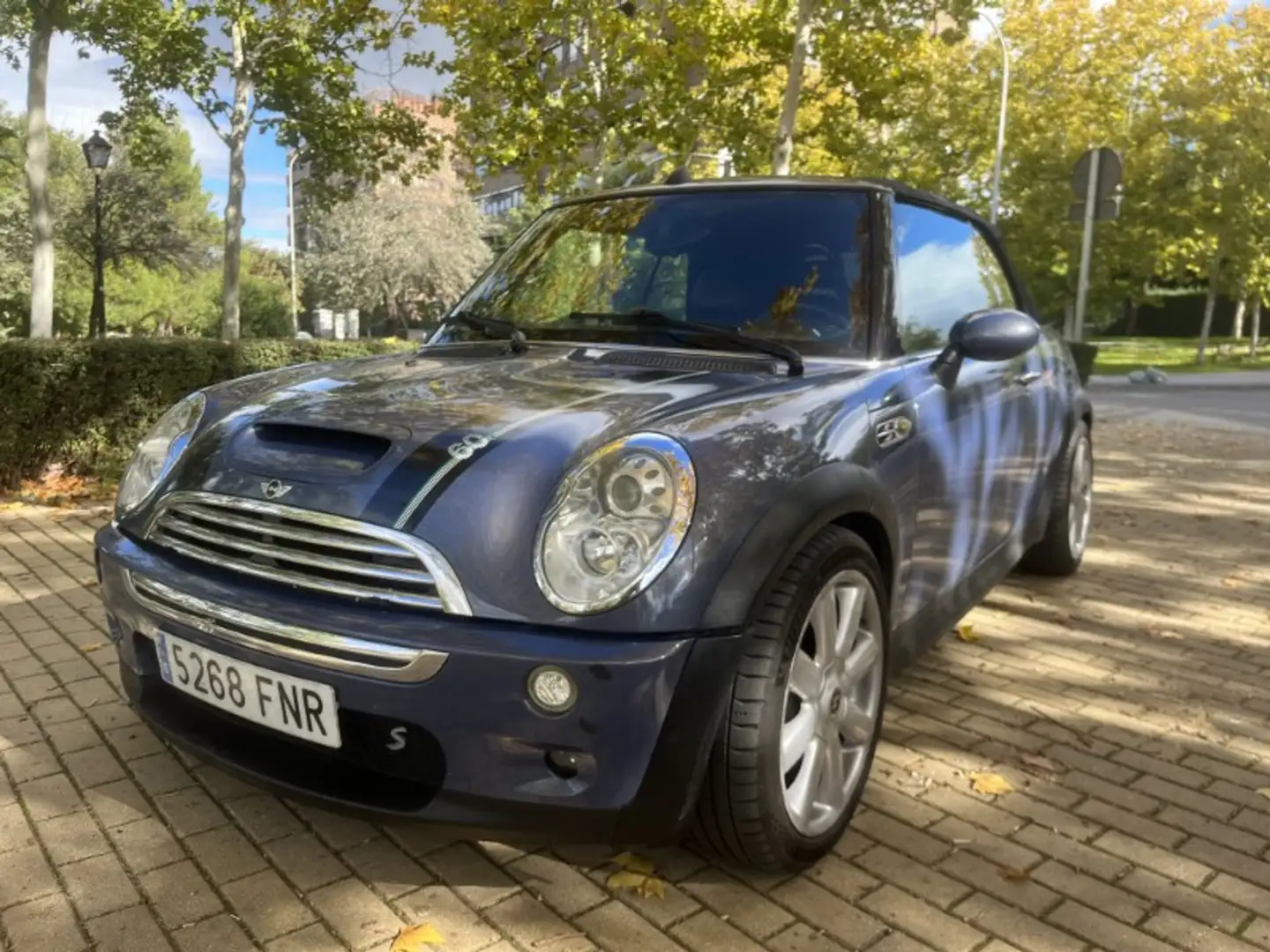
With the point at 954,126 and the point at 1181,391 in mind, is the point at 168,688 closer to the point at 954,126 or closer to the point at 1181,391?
the point at 1181,391

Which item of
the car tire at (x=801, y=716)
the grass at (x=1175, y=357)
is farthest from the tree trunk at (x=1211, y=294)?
the car tire at (x=801, y=716)

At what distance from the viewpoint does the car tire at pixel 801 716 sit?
2.08m

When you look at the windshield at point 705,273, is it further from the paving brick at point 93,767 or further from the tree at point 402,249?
the tree at point 402,249

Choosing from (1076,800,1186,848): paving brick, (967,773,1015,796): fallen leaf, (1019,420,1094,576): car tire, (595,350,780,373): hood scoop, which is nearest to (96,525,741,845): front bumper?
(595,350,780,373): hood scoop

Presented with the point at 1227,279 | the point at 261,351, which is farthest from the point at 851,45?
the point at 1227,279

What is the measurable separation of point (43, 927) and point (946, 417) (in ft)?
8.41

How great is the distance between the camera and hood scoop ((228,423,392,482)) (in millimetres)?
2191

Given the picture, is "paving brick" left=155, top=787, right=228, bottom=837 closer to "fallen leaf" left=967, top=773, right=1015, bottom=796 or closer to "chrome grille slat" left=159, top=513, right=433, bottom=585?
"chrome grille slat" left=159, top=513, right=433, bottom=585

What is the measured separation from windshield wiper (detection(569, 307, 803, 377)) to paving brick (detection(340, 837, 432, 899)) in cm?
149

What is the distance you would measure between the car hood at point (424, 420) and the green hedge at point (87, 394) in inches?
159

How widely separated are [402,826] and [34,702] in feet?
6.60

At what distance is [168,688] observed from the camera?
2430 mm

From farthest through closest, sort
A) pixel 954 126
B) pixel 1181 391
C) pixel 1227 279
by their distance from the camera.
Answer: pixel 1227 279 → pixel 954 126 → pixel 1181 391

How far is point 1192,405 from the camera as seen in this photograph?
600 inches
